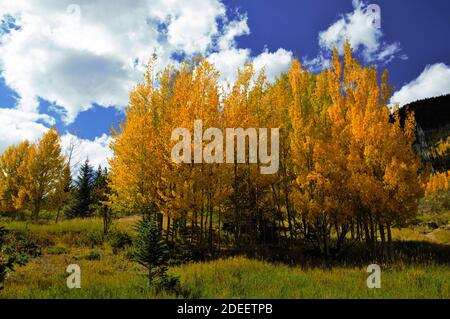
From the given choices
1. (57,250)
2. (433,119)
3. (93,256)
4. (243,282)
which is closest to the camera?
(243,282)

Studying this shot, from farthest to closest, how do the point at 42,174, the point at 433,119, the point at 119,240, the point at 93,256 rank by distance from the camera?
the point at 433,119 → the point at 42,174 → the point at 119,240 → the point at 93,256

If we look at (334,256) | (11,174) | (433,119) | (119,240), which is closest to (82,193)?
(11,174)

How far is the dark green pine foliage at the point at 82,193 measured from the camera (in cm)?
3544

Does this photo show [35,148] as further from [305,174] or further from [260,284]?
[260,284]

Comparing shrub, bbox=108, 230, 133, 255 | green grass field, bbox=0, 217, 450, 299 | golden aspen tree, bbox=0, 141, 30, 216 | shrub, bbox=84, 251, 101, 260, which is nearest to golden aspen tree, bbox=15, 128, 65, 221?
golden aspen tree, bbox=0, 141, 30, 216

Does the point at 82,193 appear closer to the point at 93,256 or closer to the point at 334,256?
the point at 93,256

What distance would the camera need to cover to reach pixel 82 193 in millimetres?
36469

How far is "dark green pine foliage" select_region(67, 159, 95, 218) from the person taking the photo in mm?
35438

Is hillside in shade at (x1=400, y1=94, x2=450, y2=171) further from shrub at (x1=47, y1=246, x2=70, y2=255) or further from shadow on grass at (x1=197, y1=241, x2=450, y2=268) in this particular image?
shrub at (x1=47, y1=246, x2=70, y2=255)

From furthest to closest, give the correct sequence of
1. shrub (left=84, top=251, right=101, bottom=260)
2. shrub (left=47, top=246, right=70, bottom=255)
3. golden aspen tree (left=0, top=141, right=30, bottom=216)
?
golden aspen tree (left=0, top=141, right=30, bottom=216), shrub (left=47, top=246, right=70, bottom=255), shrub (left=84, top=251, right=101, bottom=260)

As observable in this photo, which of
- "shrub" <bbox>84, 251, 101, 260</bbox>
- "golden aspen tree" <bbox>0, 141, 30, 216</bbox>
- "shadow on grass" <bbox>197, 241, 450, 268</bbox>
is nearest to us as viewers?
"shadow on grass" <bbox>197, 241, 450, 268</bbox>

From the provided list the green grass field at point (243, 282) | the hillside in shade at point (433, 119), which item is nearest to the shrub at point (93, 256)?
the green grass field at point (243, 282)
